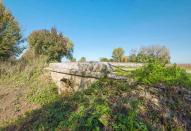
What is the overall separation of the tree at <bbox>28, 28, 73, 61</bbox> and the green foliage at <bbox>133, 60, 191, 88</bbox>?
27.7 metres

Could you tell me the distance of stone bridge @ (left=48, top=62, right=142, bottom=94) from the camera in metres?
7.14

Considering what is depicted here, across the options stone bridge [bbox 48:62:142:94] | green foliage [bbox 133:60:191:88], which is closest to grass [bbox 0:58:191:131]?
green foliage [bbox 133:60:191:88]

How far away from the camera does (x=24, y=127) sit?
21.5ft

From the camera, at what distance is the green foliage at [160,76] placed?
545 cm

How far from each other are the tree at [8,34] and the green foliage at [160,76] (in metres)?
14.9

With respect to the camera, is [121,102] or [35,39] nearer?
[121,102]

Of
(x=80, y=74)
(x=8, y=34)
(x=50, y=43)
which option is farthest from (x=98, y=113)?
(x=50, y=43)

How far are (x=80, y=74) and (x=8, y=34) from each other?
40.5ft

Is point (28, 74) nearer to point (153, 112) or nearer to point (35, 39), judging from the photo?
point (153, 112)

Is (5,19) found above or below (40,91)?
above

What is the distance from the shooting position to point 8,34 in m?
18.0

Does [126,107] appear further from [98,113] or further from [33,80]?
[33,80]

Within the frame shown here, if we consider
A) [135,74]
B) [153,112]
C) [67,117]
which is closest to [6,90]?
[67,117]

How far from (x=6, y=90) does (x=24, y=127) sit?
18.7 ft
